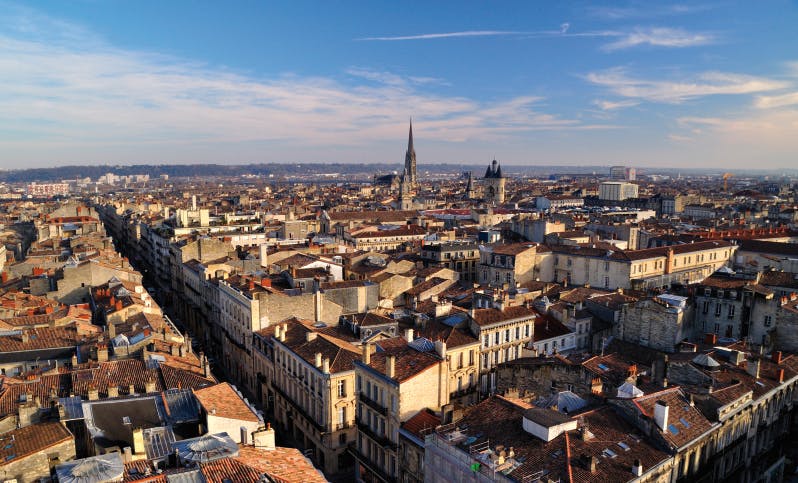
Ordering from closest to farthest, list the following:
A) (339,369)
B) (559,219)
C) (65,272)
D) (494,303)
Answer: (339,369), (494,303), (65,272), (559,219)

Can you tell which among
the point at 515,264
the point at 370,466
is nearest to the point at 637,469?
the point at 370,466

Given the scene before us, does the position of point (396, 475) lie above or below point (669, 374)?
below

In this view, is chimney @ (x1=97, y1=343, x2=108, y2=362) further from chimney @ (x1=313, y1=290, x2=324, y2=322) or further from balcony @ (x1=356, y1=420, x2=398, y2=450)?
chimney @ (x1=313, y1=290, x2=324, y2=322)

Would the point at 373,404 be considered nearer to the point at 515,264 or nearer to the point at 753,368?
the point at 753,368

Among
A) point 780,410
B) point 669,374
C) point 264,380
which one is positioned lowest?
point 264,380

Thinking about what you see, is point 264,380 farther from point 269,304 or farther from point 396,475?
Answer: point 396,475

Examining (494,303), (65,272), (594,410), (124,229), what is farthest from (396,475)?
(124,229)

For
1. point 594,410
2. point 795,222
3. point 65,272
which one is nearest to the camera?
point 594,410
